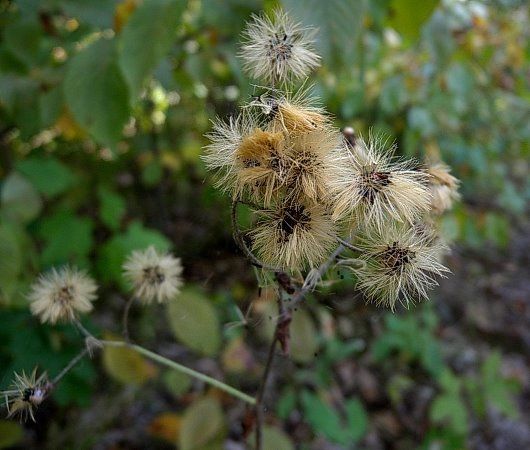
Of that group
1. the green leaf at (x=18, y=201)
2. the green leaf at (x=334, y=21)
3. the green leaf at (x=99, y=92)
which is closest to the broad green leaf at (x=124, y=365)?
the green leaf at (x=18, y=201)

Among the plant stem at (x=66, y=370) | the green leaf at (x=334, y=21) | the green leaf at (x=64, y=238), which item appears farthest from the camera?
the green leaf at (x=64, y=238)

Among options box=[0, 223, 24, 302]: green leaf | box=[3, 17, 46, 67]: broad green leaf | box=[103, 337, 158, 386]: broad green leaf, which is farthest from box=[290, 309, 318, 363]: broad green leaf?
box=[3, 17, 46, 67]: broad green leaf

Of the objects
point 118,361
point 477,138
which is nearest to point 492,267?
point 477,138

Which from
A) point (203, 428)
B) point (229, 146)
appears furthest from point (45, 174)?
point (229, 146)

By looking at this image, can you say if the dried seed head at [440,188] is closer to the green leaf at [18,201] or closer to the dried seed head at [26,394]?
the dried seed head at [26,394]

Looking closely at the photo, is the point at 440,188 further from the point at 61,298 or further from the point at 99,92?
the point at 99,92

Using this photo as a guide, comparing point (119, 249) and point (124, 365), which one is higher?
point (119, 249)
